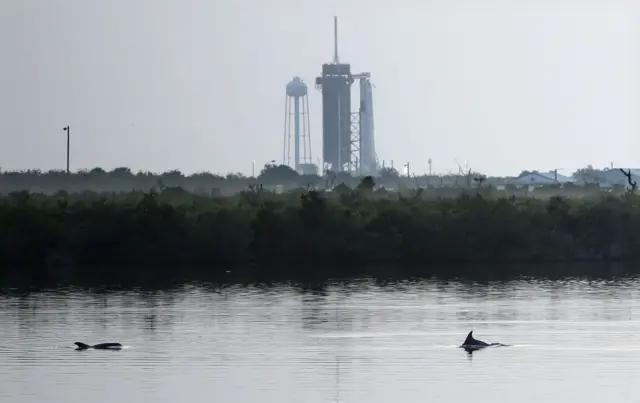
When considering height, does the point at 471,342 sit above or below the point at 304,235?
below

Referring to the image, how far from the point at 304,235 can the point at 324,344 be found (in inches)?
1496

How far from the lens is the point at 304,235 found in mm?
84812

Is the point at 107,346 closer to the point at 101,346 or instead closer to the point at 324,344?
the point at 101,346

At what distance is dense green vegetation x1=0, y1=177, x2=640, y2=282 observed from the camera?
83000 millimetres

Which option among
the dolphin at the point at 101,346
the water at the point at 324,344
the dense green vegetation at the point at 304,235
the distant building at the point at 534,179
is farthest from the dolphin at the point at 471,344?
the distant building at the point at 534,179

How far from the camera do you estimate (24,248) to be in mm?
82250

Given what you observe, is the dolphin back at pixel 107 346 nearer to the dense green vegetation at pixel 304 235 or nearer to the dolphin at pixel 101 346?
the dolphin at pixel 101 346

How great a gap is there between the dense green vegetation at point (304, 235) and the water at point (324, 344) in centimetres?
1667

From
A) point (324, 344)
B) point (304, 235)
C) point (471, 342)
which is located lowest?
point (324, 344)

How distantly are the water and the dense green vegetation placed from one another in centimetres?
1667

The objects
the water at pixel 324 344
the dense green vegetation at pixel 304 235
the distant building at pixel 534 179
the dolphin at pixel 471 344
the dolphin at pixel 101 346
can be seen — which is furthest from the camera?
the distant building at pixel 534 179

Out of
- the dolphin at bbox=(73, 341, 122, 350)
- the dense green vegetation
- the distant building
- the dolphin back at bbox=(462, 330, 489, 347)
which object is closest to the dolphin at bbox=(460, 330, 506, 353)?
the dolphin back at bbox=(462, 330, 489, 347)

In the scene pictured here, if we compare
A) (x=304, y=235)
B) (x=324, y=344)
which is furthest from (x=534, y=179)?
(x=324, y=344)

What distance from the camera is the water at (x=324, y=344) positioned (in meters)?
38.3
